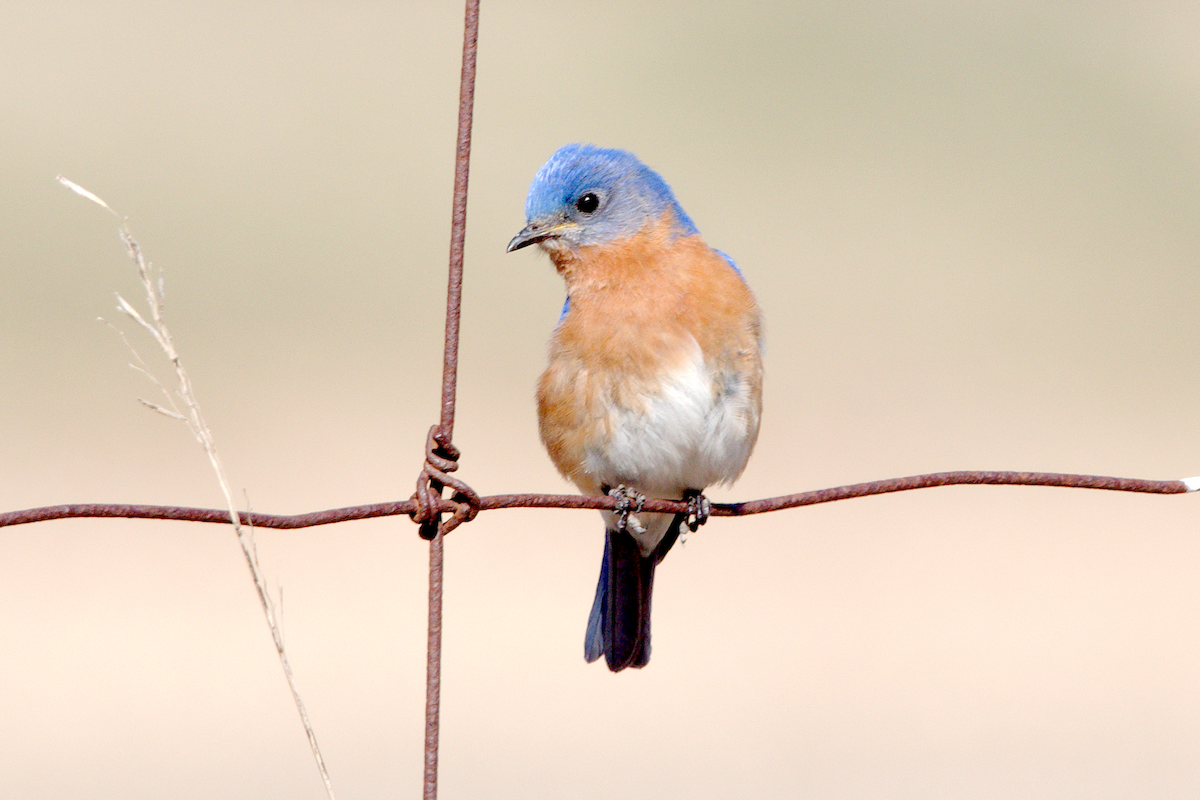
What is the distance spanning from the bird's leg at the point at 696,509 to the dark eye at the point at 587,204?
0.95 metres

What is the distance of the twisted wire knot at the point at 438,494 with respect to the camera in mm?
2693

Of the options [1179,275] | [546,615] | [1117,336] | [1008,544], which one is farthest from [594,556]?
[1179,275]

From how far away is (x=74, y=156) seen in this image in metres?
17.5

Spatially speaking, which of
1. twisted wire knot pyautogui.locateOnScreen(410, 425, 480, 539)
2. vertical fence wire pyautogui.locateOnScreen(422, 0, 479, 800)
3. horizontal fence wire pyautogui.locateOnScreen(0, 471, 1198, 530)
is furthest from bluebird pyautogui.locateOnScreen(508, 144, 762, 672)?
vertical fence wire pyautogui.locateOnScreen(422, 0, 479, 800)

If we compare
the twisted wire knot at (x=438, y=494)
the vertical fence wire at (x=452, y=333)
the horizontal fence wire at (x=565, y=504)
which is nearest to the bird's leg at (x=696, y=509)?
the horizontal fence wire at (x=565, y=504)

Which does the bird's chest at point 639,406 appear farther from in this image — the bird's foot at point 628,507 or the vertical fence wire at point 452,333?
the vertical fence wire at point 452,333

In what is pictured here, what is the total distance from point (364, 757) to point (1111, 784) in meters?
4.16

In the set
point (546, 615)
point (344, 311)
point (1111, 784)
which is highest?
point (344, 311)

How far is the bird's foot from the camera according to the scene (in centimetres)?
326

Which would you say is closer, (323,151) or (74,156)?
(74,156)

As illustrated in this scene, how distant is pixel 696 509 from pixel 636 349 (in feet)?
1.64

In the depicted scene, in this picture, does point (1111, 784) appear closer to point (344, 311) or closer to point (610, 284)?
point (610, 284)

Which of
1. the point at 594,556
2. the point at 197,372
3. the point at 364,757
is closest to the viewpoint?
the point at 364,757

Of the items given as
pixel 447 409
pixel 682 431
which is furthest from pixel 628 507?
Result: pixel 447 409
